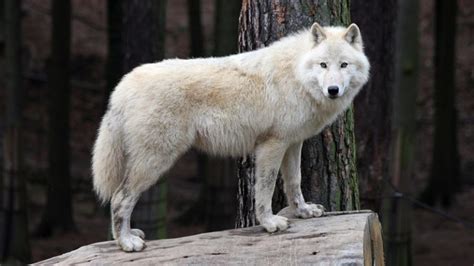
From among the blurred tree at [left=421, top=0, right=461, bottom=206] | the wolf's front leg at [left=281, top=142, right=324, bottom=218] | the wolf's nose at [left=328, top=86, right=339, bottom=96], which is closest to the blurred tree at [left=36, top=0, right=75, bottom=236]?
the blurred tree at [left=421, top=0, right=461, bottom=206]

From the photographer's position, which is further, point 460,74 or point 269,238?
point 460,74

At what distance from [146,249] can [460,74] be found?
63.9 feet

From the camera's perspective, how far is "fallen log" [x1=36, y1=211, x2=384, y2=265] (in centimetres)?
550

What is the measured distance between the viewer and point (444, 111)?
15.4 meters

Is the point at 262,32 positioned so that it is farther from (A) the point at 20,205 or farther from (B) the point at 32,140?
(B) the point at 32,140

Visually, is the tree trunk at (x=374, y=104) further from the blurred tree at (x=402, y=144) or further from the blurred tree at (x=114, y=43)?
the blurred tree at (x=114, y=43)

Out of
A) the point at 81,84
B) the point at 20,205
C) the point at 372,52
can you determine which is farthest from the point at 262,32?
the point at 81,84

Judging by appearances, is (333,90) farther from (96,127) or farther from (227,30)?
(96,127)

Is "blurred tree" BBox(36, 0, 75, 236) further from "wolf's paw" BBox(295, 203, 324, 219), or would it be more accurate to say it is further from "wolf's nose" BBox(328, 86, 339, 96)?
"wolf's nose" BBox(328, 86, 339, 96)

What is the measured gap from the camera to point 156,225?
1024cm

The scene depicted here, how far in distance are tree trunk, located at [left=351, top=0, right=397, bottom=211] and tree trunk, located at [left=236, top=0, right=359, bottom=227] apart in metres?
3.04

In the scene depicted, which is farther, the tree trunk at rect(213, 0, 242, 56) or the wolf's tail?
the tree trunk at rect(213, 0, 242, 56)

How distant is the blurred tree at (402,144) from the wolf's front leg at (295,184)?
4425 millimetres

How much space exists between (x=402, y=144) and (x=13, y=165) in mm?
5553
